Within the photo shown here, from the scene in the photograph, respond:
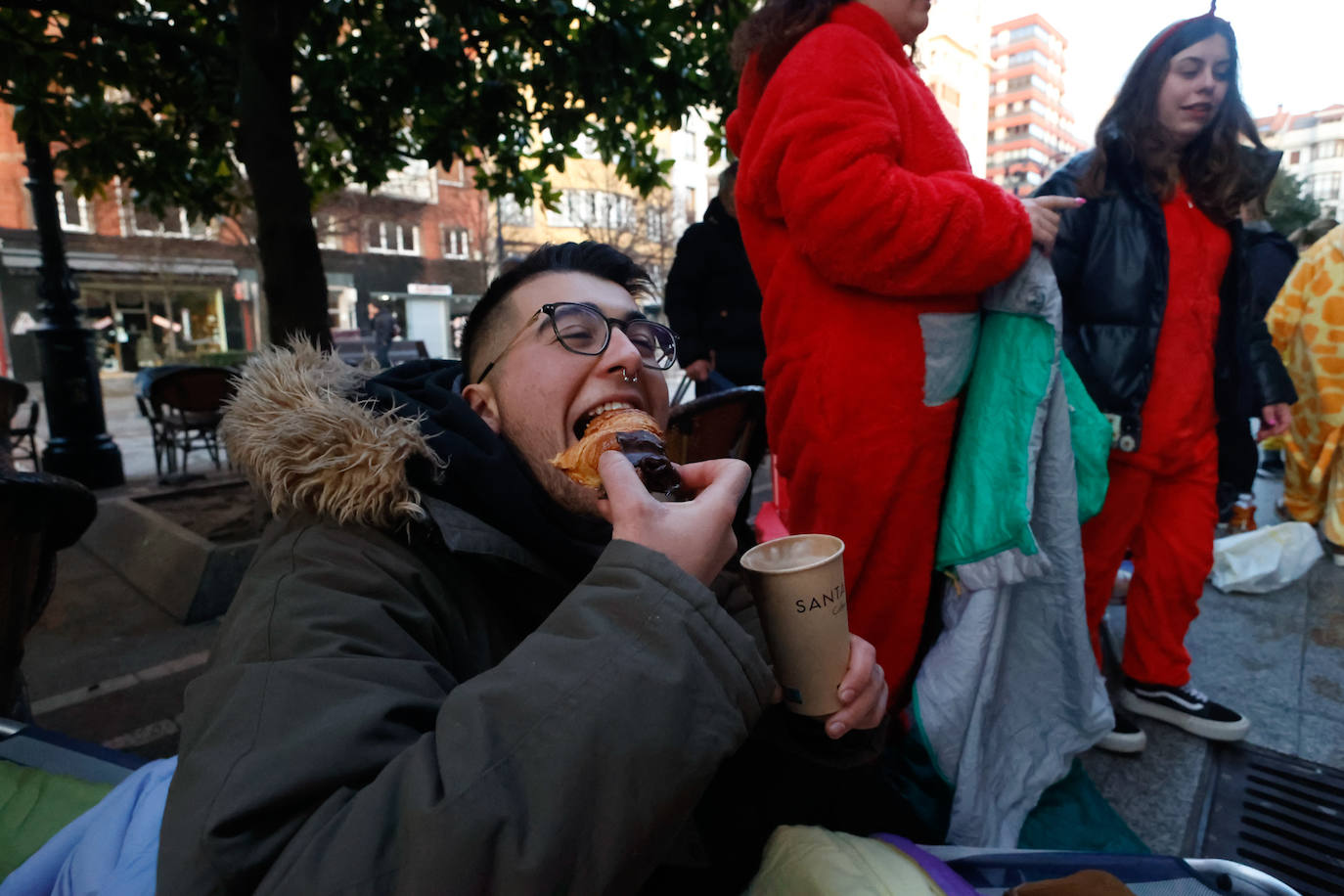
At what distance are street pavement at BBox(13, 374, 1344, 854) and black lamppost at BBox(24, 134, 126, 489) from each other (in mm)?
3186

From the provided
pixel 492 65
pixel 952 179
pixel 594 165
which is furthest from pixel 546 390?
pixel 594 165

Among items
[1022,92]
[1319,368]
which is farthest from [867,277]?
[1022,92]

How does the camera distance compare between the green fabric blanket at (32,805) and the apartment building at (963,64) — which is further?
the apartment building at (963,64)

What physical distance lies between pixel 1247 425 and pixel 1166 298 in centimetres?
73

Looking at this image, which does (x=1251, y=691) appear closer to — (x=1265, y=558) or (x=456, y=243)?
(x=1265, y=558)

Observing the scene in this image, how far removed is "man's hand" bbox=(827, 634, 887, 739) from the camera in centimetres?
124

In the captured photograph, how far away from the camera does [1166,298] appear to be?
8.50ft

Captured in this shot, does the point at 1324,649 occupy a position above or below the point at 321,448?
below

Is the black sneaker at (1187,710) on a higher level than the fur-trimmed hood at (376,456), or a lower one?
lower

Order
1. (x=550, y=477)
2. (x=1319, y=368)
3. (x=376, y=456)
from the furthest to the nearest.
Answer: (x=1319, y=368), (x=550, y=477), (x=376, y=456)

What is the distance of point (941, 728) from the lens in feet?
6.88

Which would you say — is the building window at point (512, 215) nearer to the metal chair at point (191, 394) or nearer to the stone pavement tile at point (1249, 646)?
the metal chair at point (191, 394)

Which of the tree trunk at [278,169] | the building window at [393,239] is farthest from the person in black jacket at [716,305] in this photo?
the building window at [393,239]

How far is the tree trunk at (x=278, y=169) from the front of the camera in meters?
4.12
